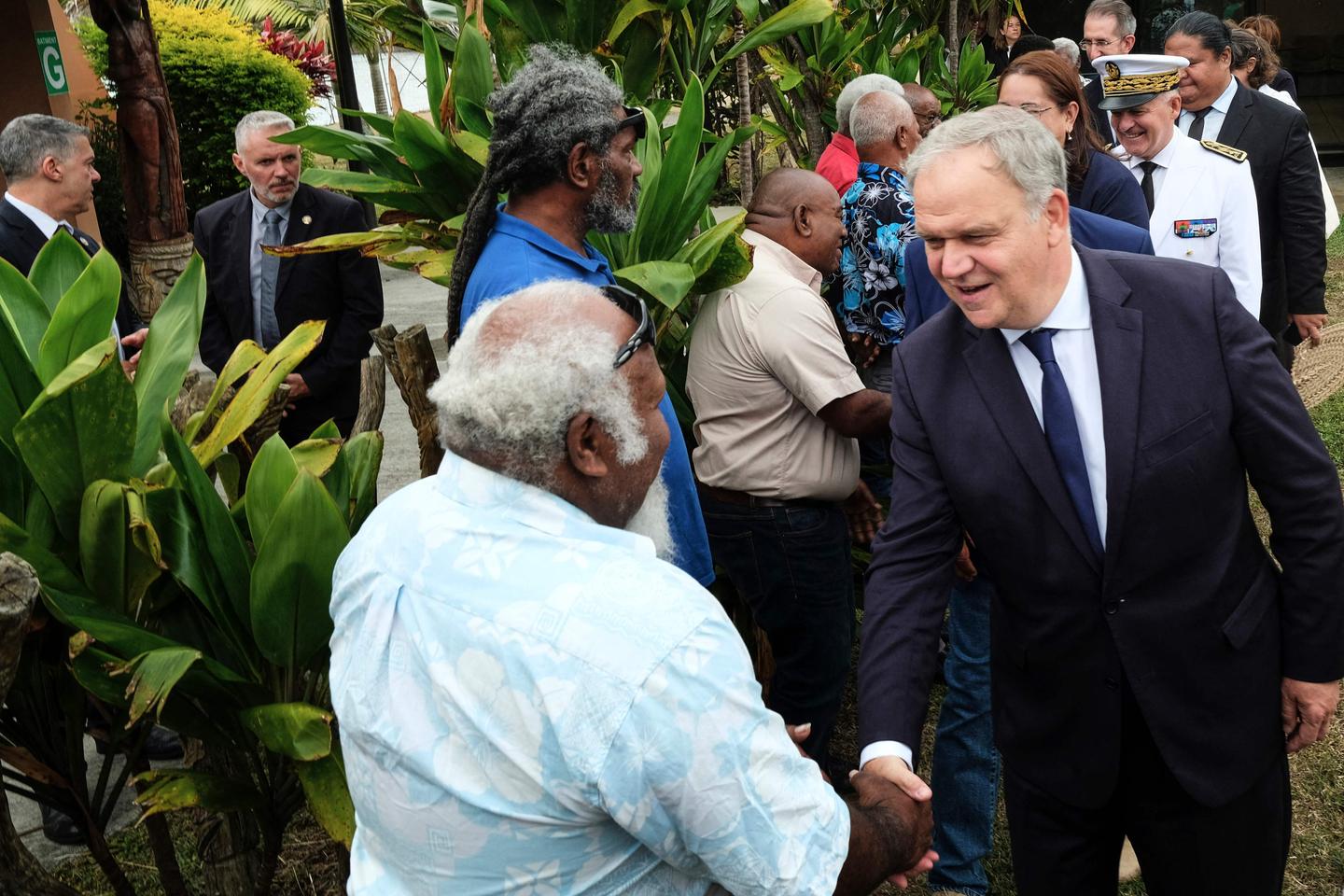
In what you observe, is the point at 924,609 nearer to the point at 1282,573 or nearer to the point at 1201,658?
the point at 1201,658

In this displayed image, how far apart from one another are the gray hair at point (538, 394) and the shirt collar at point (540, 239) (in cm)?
166

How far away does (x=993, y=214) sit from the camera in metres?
2.23

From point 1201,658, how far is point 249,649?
1967 mm

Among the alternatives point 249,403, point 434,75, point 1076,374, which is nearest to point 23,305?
point 249,403

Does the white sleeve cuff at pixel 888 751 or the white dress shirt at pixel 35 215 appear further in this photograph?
the white dress shirt at pixel 35 215

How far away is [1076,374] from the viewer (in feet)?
7.68

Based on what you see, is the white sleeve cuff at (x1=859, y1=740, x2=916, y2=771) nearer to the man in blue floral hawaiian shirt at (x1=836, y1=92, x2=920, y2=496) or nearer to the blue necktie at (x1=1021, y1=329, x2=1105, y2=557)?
the blue necktie at (x1=1021, y1=329, x2=1105, y2=557)

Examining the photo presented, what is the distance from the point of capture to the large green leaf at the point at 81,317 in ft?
9.04

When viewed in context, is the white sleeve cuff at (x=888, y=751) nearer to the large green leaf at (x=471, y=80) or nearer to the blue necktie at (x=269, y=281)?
the large green leaf at (x=471, y=80)

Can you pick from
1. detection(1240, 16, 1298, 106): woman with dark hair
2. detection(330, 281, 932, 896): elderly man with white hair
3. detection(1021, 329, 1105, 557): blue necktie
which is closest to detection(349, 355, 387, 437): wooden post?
detection(330, 281, 932, 896): elderly man with white hair

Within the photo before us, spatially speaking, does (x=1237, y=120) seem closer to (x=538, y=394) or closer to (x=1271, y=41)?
(x=1271, y=41)

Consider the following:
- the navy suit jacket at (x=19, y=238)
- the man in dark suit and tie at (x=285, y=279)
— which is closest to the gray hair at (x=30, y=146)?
the navy suit jacket at (x=19, y=238)

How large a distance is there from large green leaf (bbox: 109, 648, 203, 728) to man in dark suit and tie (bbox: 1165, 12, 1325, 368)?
492 centimetres

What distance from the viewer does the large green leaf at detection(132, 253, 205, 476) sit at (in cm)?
292
